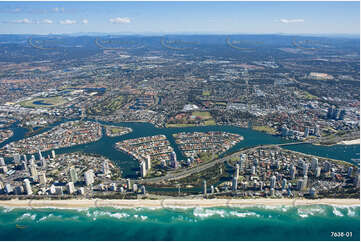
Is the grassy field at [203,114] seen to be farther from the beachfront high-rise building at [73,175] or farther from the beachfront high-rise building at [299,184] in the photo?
the beachfront high-rise building at [73,175]

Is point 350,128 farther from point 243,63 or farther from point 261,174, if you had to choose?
point 243,63

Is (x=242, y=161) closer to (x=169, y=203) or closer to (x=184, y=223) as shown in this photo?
(x=169, y=203)

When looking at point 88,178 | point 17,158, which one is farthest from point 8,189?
point 88,178

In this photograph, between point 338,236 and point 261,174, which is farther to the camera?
point 261,174

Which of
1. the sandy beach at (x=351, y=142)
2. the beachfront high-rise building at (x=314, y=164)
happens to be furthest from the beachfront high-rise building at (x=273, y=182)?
the sandy beach at (x=351, y=142)

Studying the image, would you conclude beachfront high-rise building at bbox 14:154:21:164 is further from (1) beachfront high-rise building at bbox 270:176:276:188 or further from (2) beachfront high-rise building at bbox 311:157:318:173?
(2) beachfront high-rise building at bbox 311:157:318:173

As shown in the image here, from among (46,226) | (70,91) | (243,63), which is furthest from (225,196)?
(243,63)

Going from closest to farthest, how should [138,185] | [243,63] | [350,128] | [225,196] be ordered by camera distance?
1. [225,196]
2. [138,185]
3. [350,128]
4. [243,63]
